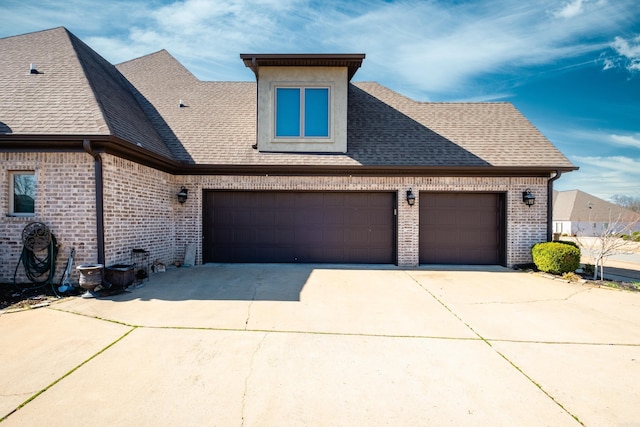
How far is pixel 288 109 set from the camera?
9.70m

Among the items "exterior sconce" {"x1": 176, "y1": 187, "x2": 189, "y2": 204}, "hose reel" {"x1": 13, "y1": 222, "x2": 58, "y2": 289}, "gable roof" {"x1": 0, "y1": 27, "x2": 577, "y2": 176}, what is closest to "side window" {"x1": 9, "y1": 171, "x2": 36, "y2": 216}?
"hose reel" {"x1": 13, "y1": 222, "x2": 58, "y2": 289}

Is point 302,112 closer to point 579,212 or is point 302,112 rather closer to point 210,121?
point 210,121

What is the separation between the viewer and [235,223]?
9.66 m

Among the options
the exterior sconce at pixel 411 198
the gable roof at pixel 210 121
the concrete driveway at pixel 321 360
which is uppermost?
the gable roof at pixel 210 121

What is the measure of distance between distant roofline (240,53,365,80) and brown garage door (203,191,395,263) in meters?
4.04

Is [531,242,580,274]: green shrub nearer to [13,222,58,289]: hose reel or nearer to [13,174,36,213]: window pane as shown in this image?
[13,222,58,289]: hose reel

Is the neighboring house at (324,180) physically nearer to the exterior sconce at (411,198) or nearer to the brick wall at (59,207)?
the exterior sconce at (411,198)

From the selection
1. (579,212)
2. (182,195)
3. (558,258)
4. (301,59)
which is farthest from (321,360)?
(579,212)

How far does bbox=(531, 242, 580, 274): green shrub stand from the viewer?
8055 mm

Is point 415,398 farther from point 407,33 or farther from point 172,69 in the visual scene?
point 172,69

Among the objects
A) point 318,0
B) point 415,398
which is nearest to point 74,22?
point 318,0

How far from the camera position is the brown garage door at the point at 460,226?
969 centimetres

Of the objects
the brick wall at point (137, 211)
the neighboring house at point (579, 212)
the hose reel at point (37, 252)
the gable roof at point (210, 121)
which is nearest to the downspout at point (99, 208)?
the brick wall at point (137, 211)

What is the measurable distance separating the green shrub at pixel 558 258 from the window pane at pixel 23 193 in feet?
42.2
